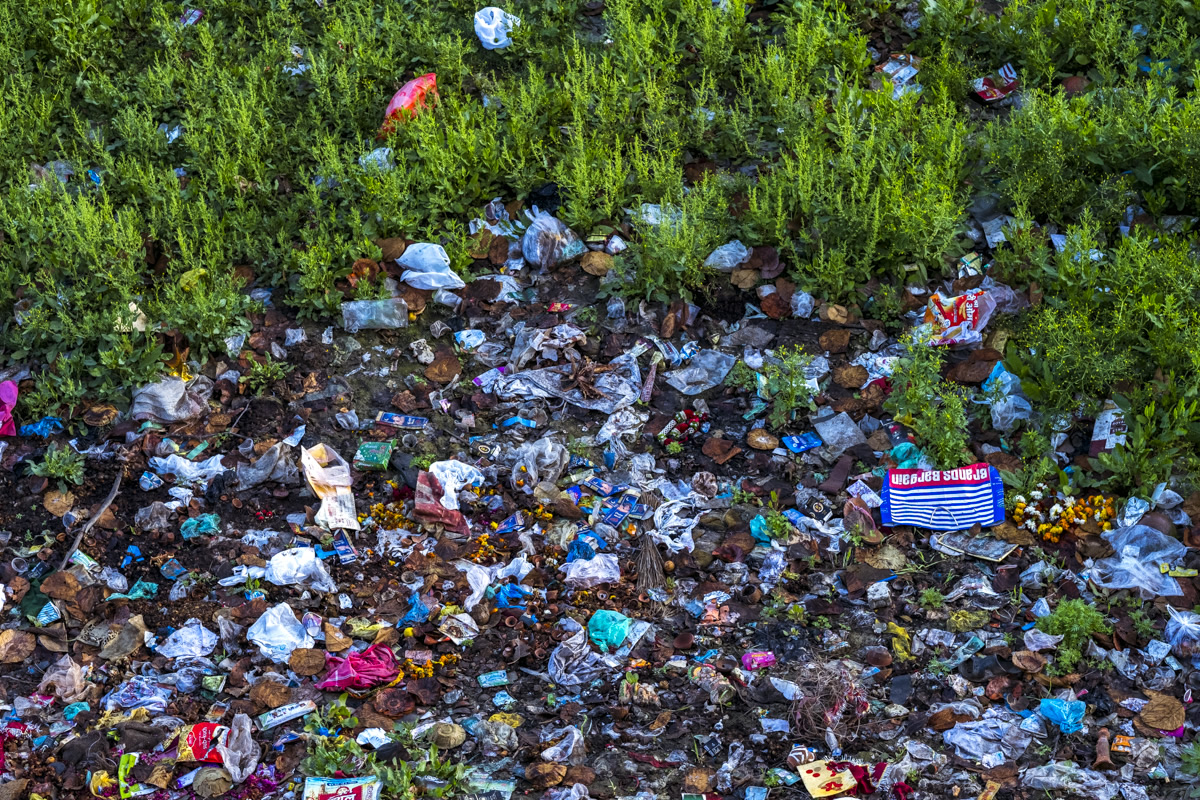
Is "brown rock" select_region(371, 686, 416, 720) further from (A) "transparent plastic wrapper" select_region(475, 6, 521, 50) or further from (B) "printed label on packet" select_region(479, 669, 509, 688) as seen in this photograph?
(A) "transparent plastic wrapper" select_region(475, 6, 521, 50)

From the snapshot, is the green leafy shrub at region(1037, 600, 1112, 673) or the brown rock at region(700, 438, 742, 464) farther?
the brown rock at region(700, 438, 742, 464)

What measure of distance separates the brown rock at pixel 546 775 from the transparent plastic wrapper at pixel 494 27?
4.38 meters

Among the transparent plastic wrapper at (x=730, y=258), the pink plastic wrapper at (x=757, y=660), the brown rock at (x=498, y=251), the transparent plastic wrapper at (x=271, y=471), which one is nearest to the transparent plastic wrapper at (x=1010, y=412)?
the transparent plastic wrapper at (x=730, y=258)

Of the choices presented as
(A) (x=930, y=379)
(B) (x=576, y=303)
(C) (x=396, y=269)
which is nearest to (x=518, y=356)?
(B) (x=576, y=303)

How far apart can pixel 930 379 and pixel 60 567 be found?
143 inches

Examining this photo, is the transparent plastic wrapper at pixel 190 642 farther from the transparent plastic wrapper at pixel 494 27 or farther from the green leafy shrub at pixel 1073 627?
the transparent plastic wrapper at pixel 494 27

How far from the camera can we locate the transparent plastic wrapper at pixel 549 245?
5223 mm

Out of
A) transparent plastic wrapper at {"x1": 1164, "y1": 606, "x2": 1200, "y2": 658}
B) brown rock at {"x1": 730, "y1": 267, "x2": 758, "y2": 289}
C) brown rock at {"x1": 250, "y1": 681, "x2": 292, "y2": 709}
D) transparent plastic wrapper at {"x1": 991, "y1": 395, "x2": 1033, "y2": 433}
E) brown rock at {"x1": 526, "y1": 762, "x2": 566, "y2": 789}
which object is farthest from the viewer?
brown rock at {"x1": 730, "y1": 267, "x2": 758, "y2": 289}

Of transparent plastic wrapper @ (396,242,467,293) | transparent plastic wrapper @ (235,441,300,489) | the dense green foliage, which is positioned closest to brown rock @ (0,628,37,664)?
transparent plastic wrapper @ (235,441,300,489)

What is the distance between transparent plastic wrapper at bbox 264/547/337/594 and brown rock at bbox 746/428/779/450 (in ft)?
5.96

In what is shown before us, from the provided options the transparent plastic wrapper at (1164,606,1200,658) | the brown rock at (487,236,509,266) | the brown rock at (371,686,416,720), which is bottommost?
the transparent plastic wrapper at (1164,606,1200,658)

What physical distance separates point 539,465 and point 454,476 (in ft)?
1.18

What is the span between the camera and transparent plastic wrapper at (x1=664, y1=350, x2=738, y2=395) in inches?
187

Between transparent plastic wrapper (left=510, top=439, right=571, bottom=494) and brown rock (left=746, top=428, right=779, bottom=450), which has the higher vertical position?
transparent plastic wrapper (left=510, top=439, right=571, bottom=494)
